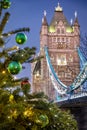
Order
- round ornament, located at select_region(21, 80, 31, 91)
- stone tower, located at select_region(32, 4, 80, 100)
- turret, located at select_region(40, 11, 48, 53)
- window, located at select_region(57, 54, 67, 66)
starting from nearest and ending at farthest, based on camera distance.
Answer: round ornament, located at select_region(21, 80, 31, 91) < stone tower, located at select_region(32, 4, 80, 100) < window, located at select_region(57, 54, 67, 66) < turret, located at select_region(40, 11, 48, 53)

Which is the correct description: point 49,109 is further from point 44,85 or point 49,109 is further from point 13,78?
point 44,85

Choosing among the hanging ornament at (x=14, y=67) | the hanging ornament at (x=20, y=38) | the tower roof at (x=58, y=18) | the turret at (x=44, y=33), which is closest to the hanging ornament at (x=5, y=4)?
the hanging ornament at (x=20, y=38)

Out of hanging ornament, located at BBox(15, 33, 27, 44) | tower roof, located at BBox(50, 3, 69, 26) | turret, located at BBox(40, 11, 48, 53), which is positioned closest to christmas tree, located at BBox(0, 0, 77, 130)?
hanging ornament, located at BBox(15, 33, 27, 44)

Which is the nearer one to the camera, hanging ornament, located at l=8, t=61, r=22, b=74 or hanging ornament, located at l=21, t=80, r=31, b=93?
hanging ornament, located at l=8, t=61, r=22, b=74

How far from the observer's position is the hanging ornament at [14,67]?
4.79 metres

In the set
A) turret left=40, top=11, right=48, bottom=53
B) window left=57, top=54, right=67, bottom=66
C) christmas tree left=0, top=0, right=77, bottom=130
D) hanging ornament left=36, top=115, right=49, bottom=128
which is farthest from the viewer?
turret left=40, top=11, right=48, bottom=53

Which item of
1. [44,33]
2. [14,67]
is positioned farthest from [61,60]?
[14,67]

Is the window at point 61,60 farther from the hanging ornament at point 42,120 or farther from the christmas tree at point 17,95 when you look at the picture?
the hanging ornament at point 42,120

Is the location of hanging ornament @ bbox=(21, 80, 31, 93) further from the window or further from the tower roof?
the tower roof

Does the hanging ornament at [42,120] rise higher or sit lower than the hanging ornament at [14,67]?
lower

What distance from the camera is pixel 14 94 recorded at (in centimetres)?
522

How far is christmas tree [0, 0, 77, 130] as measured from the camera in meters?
4.92

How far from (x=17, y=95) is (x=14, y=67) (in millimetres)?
619

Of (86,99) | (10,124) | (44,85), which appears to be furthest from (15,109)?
(44,85)
